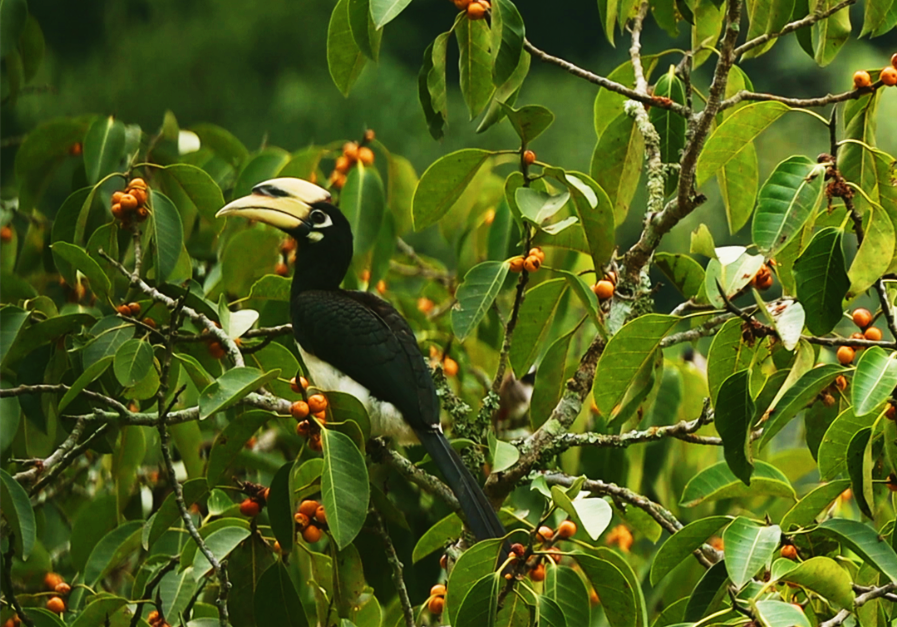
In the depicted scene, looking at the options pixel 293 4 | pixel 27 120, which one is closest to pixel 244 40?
pixel 293 4

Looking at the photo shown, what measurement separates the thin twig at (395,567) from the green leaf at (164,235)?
537 mm

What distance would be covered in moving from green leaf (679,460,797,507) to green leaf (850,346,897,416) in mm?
398

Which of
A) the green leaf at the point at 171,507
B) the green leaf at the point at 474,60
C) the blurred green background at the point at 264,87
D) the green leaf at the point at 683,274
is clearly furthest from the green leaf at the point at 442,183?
the blurred green background at the point at 264,87

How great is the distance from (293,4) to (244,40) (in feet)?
1.77

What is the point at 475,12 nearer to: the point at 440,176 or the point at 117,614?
the point at 440,176

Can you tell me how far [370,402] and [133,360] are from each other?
2.53 feet

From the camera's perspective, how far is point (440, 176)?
2.02 meters

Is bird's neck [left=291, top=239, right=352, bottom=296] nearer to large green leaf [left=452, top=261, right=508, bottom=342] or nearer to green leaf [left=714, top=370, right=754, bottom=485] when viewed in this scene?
large green leaf [left=452, top=261, right=508, bottom=342]

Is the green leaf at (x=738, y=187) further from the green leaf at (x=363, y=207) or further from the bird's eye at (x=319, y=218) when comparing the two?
the bird's eye at (x=319, y=218)

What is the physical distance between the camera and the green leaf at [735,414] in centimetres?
149

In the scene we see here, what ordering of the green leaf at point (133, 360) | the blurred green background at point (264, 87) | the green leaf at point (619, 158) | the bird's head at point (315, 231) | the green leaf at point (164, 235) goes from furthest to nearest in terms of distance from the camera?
the blurred green background at point (264, 87) → the bird's head at point (315, 231) → the green leaf at point (619, 158) → the green leaf at point (164, 235) → the green leaf at point (133, 360)

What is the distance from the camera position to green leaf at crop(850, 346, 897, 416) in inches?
53.9

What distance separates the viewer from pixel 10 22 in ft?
7.38

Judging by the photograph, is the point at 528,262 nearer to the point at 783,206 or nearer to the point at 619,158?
the point at 619,158
